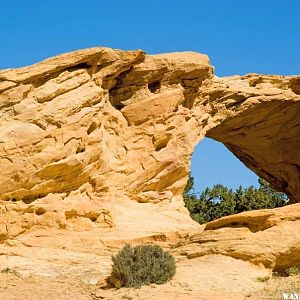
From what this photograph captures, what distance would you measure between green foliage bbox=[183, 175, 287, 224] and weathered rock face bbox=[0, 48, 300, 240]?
52.6 feet

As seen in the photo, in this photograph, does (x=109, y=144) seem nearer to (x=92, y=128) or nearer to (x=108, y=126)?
(x=108, y=126)

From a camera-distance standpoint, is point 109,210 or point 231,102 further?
point 231,102

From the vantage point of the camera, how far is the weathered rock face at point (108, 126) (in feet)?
61.9

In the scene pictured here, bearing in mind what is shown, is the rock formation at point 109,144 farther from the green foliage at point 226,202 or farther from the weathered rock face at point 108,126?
the green foliage at point 226,202

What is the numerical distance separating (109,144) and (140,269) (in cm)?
737

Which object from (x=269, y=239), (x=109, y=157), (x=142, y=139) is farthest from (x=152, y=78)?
(x=269, y=239)

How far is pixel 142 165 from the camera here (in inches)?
890

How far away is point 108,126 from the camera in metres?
22.0

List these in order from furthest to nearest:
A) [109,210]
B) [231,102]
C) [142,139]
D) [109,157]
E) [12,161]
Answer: [231,102]
[142,139]
[109,157]
[109,210]
[12,161]

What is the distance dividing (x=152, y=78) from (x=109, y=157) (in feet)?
13.3

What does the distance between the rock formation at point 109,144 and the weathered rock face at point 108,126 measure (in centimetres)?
4

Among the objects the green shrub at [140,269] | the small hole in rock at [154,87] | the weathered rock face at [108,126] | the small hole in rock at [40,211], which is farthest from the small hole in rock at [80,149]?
the green shrub at [140,269]

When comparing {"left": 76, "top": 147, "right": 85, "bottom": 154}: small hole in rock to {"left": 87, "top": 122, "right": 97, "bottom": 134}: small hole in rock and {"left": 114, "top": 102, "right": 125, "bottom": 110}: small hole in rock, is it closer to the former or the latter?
{"left": 87, "top": 122, "right": 97, "bottom": 134}: small hole in rock

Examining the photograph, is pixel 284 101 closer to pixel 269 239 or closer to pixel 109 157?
pixel 109 157
